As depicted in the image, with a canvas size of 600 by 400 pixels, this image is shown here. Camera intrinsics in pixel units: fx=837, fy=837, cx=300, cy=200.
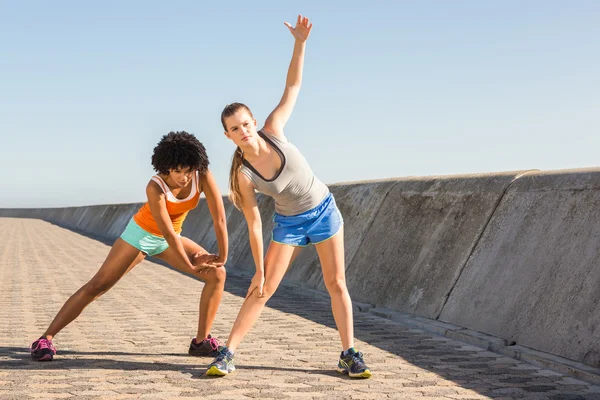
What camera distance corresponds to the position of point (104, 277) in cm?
612

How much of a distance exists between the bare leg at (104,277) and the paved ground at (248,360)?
284 millimetres

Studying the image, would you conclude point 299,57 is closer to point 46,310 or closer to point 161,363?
point 161,363

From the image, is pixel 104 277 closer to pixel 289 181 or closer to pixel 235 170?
pixel 235 170

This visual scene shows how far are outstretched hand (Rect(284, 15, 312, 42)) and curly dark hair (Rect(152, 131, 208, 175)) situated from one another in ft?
3.49

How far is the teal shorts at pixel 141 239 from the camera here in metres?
6.08

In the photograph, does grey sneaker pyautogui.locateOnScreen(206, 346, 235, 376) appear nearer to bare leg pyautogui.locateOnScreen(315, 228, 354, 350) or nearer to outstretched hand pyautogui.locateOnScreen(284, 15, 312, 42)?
bare leg pyautogui.locateOnScreen(315, 228, 354, 350)

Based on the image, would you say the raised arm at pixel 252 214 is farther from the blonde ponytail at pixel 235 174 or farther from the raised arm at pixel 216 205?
the raised arm at pixel 216 205

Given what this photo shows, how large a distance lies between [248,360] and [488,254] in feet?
8.71

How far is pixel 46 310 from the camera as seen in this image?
889 centimetres

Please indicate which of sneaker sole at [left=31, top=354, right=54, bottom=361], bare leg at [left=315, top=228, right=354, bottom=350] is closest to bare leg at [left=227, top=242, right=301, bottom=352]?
bare leg at [left=315, top=228, right=354, bottom=350]

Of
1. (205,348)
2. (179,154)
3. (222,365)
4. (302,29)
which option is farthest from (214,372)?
(302,29)

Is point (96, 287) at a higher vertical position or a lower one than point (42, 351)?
higher

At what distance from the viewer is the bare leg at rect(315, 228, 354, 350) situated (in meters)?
5.52

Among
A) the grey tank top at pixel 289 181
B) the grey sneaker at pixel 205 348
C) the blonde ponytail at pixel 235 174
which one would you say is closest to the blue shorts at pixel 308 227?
the grey tank top at pixel 289 181
